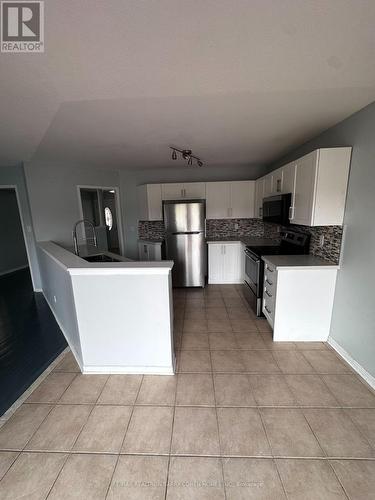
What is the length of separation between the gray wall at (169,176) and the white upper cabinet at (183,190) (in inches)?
16.7

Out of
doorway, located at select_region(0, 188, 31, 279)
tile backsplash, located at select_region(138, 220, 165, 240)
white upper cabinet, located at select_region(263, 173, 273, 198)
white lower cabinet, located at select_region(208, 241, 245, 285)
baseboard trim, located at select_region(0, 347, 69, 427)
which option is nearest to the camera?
baseboard trim, located at select_region(0, 347, 69, 427)

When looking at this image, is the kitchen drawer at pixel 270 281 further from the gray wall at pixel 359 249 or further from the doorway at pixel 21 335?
the doorway at pixel 21 335

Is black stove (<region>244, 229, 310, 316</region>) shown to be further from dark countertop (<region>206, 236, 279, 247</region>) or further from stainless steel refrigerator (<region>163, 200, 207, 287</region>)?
stainless steel refrigerator (<region>163, 200, 207, 287</region>)

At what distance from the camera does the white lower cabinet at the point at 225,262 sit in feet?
13.0

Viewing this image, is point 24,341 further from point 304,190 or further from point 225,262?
point 304,190

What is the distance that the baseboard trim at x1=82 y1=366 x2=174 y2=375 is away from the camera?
1933 millimetres

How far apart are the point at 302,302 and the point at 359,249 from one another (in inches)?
29.9

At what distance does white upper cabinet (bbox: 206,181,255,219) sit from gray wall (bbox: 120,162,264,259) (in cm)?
43

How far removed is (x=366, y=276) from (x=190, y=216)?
8.52 ft

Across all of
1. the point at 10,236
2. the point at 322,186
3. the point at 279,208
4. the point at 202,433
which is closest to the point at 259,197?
the point at 279,208

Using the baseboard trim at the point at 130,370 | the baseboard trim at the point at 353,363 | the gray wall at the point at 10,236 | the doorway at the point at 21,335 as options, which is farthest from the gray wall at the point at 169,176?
the baseboard trim at the point at 353,363

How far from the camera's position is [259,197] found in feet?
12.6

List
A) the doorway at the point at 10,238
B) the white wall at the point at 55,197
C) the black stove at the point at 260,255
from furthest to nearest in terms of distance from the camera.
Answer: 1. the doorway at the point at 10,238
2. the white wall at the point at 55,197
3. the black stove at the point at 260,255
